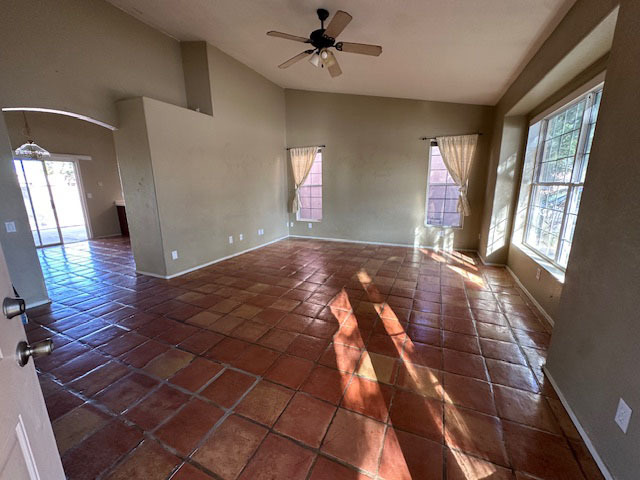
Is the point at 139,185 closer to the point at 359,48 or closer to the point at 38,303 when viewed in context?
the point at 38,303

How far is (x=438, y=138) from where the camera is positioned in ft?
16.3

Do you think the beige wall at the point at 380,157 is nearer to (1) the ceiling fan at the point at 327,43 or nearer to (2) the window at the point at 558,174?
(2) the window at the point at 558,174

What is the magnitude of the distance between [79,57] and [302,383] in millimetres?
4230

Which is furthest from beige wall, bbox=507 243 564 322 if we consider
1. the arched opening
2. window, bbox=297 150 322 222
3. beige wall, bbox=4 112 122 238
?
beige wall, bbox=4 112 122 238

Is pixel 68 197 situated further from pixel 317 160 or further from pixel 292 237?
pixel 317 160

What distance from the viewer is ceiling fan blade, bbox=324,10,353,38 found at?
7.16 ft

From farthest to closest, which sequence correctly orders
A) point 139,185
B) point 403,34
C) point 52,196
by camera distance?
point 52,196
point 139,185
point 403,34

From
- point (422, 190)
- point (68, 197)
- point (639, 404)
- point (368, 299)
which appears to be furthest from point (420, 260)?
point (68, 197)

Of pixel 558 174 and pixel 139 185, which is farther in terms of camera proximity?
pixel 139 185

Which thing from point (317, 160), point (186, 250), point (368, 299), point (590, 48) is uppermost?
Result: point (590, 48)

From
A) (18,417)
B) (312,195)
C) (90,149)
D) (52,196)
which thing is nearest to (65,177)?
(52,196)

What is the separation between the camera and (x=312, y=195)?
6.29m

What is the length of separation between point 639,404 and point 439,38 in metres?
3.34

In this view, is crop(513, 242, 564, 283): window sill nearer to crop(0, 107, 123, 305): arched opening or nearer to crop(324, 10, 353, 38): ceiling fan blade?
crop(324, 10, 353, 38): ceiling fan blade
